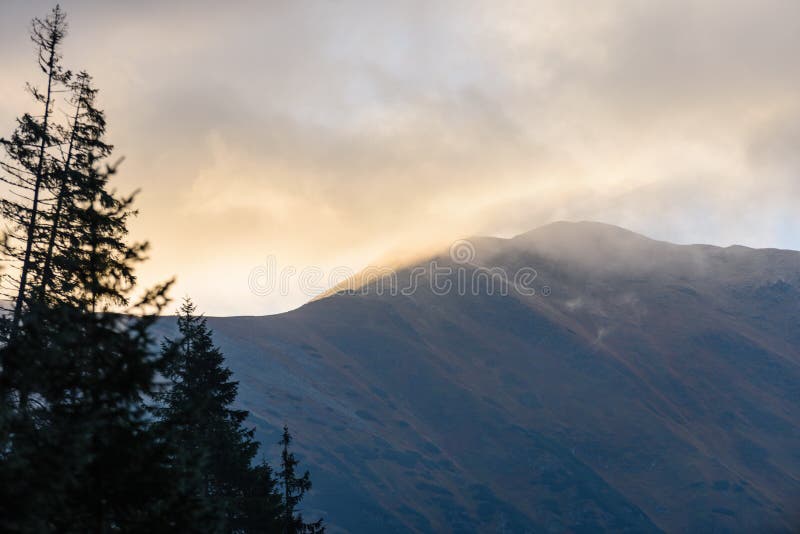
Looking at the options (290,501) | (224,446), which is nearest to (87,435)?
(224,446)

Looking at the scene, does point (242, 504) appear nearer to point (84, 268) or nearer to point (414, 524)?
point (84, 268)

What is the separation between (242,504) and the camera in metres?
30.0

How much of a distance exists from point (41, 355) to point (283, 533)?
1952 cm

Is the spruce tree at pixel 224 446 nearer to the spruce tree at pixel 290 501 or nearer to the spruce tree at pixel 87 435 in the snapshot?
the spruce tree at pixel 290 501

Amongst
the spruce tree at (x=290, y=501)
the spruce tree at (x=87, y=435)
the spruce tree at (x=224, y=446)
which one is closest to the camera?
the spruce tree at (x=87, y=435)

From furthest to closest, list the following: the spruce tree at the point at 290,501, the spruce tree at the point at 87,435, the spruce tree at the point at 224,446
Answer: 1. the spruce tree at the point at 290,501
2. the spruce tree at the point at 224,446
3. the spruce tree at the point at 87,435

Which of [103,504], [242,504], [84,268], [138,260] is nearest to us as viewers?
[103,504]

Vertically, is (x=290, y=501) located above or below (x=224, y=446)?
below

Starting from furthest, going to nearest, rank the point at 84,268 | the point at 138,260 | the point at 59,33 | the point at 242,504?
1. the point at 242,504
2. the point at 59,33
3. the point at 84,268
4. the point at 138,260

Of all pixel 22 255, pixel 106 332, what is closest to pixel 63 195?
pixel 22 255

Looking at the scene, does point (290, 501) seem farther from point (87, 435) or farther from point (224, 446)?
point (87, 435)

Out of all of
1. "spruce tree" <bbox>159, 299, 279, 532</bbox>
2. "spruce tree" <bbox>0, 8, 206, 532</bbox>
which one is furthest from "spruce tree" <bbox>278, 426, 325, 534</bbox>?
"spruce tree" <bbox>0, 8, 206, 532</bbox>

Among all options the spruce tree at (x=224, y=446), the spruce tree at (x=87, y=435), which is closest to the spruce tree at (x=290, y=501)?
the spruce tree at (x=224, y=446)

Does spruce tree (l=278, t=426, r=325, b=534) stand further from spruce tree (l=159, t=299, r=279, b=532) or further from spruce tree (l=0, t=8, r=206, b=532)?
spruce tree (l=0, t=8, r=206, b=532)
